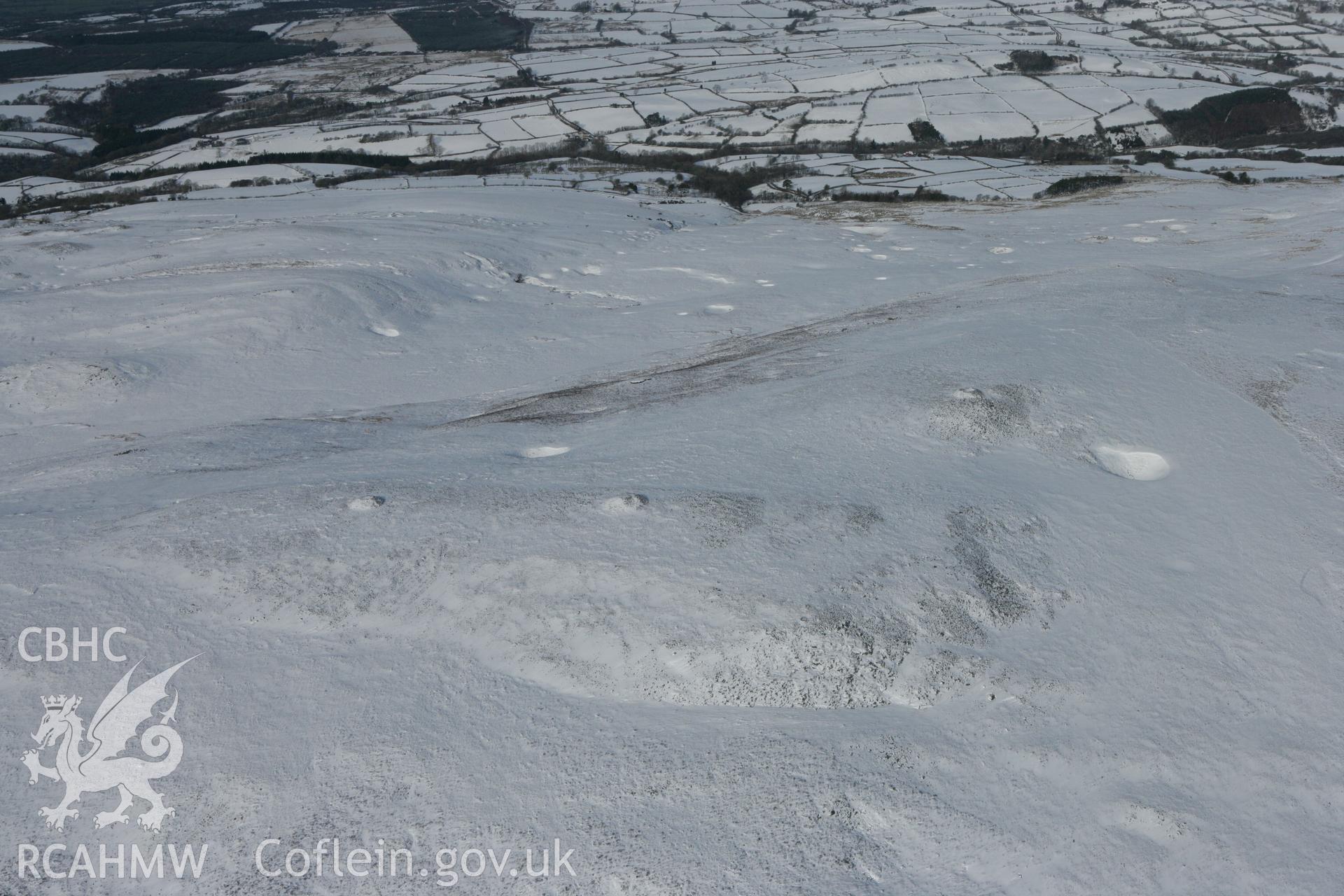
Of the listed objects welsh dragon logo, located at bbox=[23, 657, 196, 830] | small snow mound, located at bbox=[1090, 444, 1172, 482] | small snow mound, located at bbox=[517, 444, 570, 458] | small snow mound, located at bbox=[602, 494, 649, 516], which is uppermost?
small snow mound, located at bbox=[602, 494, 649, 516]

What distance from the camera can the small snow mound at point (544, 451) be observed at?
9.70 m

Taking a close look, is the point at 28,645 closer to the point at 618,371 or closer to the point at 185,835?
the point at 185,835

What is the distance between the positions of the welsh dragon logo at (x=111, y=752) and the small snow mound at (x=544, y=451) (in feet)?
14.9

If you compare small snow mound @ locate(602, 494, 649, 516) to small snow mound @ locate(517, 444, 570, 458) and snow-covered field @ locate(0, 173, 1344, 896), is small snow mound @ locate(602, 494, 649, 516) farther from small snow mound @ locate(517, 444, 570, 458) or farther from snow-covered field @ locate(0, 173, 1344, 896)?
small snow mound @ locate(517, 444, 570, 458)

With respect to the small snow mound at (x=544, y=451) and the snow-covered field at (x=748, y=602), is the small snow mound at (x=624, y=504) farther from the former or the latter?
the small snow mound at (x=544, y=451)

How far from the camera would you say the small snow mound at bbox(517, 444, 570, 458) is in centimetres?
970

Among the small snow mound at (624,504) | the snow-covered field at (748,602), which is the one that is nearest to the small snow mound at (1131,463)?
the snow-covered field at (748,602)

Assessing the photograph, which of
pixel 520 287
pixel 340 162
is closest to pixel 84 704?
pixel 520 287

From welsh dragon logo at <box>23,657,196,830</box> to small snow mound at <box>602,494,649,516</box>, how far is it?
142 inches

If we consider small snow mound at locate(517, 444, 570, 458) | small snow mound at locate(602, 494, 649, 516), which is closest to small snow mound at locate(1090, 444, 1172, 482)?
small snow mound at locate(602, 494, 649, 516)

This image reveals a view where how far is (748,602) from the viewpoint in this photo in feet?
21.9

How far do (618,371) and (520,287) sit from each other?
19.5 feet

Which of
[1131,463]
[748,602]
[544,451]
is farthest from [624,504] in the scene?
[1131,463]

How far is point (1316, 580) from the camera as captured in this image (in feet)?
24.0
